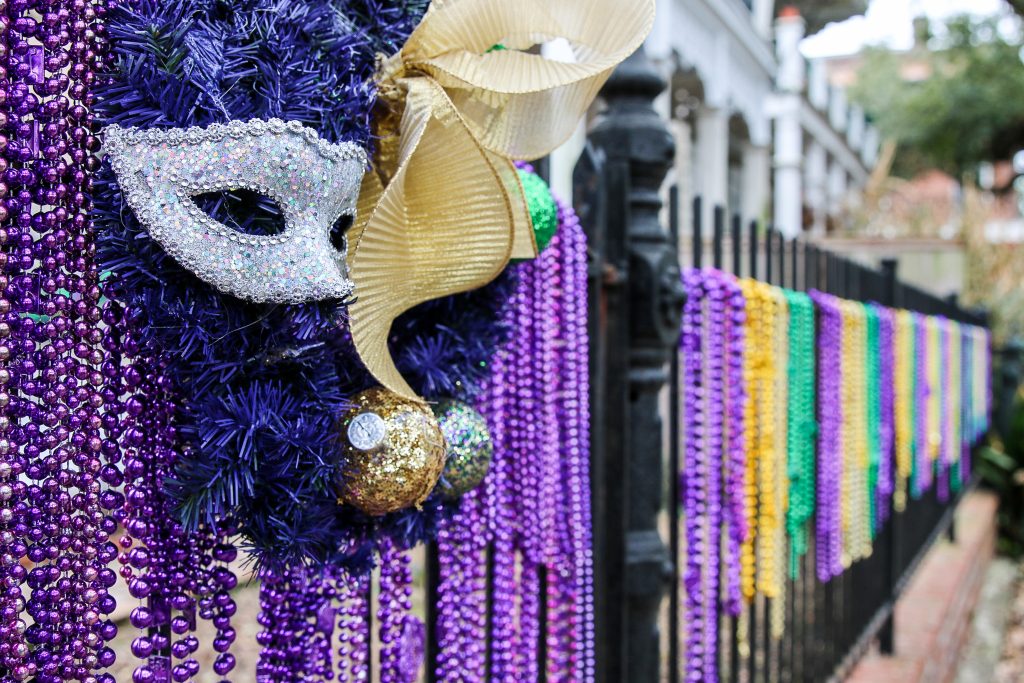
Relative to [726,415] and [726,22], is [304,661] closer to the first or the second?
[726,415]

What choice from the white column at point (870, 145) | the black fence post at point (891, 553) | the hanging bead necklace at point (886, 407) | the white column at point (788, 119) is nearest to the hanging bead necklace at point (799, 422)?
the hanging bead necklace at point (886, 407)

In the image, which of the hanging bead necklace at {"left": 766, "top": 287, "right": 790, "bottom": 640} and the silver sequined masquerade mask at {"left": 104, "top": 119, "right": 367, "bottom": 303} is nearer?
the silver sequined masquerade mask at {"left": 104, "top": 119, "right": 367, "bottom": 303}

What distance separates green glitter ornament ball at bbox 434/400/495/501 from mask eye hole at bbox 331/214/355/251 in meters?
0.23

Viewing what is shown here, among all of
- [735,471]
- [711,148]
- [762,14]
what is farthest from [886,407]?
[762,14]

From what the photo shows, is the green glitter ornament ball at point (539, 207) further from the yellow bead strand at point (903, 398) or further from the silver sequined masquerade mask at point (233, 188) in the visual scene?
the yellow bead strand at point (903, 398)

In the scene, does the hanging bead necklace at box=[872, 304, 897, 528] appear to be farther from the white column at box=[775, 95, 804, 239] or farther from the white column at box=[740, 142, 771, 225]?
the white column at box=[775, 95, 804, 239]

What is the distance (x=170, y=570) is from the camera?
96 centimetres

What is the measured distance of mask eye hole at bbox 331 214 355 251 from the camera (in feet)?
3.26

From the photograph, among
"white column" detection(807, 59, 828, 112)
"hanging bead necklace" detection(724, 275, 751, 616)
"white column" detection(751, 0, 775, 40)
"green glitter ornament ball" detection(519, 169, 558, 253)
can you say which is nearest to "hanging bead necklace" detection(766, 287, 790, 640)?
"hanging bead necklace" detection(724, 275, 751, 616)

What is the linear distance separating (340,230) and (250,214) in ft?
0.45

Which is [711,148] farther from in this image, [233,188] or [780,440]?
[233,188]

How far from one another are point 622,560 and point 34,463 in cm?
120

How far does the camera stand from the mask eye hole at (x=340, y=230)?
995mm

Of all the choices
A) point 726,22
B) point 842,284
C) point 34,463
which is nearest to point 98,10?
point 34,463
